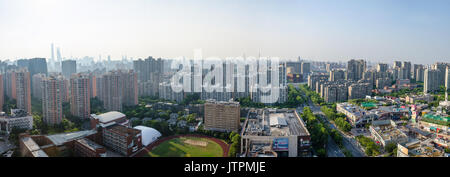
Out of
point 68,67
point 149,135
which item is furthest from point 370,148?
point 68,67

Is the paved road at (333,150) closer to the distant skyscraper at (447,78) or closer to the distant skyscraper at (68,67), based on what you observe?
the distant skyscraper at (447,78)

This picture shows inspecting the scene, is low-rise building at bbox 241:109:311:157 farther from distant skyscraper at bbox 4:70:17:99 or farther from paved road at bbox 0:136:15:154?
distant skyscraper at bbox 4:70:17:99

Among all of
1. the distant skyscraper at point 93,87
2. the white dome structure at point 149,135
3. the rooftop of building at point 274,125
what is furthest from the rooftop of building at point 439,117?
the distant skyscraper at point 93,87

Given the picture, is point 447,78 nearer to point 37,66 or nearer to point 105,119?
point 105,119

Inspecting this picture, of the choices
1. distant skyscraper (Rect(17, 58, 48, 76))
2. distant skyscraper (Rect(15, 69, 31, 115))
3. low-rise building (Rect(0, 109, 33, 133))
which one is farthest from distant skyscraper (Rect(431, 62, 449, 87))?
distant skyscraper (Rect(17, 58, 48, 76))

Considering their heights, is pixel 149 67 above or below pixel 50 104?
above
